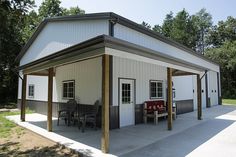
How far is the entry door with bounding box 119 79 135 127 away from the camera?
9.43 m

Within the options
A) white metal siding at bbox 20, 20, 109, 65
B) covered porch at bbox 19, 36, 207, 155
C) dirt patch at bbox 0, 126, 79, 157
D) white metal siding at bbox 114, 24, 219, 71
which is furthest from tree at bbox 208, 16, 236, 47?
dirt patch at bbox 0, 126, 79, 157

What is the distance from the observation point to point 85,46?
595 centimetres

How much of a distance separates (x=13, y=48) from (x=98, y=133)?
64.0 ft

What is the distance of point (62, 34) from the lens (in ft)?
39.7

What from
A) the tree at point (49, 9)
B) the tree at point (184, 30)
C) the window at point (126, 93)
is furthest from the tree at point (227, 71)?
the tree at point (49, 9)

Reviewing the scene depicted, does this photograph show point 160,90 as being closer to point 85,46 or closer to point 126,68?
point 126,68

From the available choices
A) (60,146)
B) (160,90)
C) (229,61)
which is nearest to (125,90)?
(160,90)

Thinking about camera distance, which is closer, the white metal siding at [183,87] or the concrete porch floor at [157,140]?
the concrete porch floor at [157,140]

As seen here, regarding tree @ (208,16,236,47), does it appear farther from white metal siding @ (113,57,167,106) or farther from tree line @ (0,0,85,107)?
white metal siding @ (113,57,167,106)

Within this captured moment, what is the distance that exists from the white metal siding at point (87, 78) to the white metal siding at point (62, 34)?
47.3 inches

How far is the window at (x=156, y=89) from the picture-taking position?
458 inches

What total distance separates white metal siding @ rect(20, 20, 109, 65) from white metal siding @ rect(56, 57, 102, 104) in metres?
1.20

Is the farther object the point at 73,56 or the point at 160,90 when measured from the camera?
the point at 160,90

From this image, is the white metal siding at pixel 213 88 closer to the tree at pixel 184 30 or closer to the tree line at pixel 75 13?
the tree line at pixel 75 13
